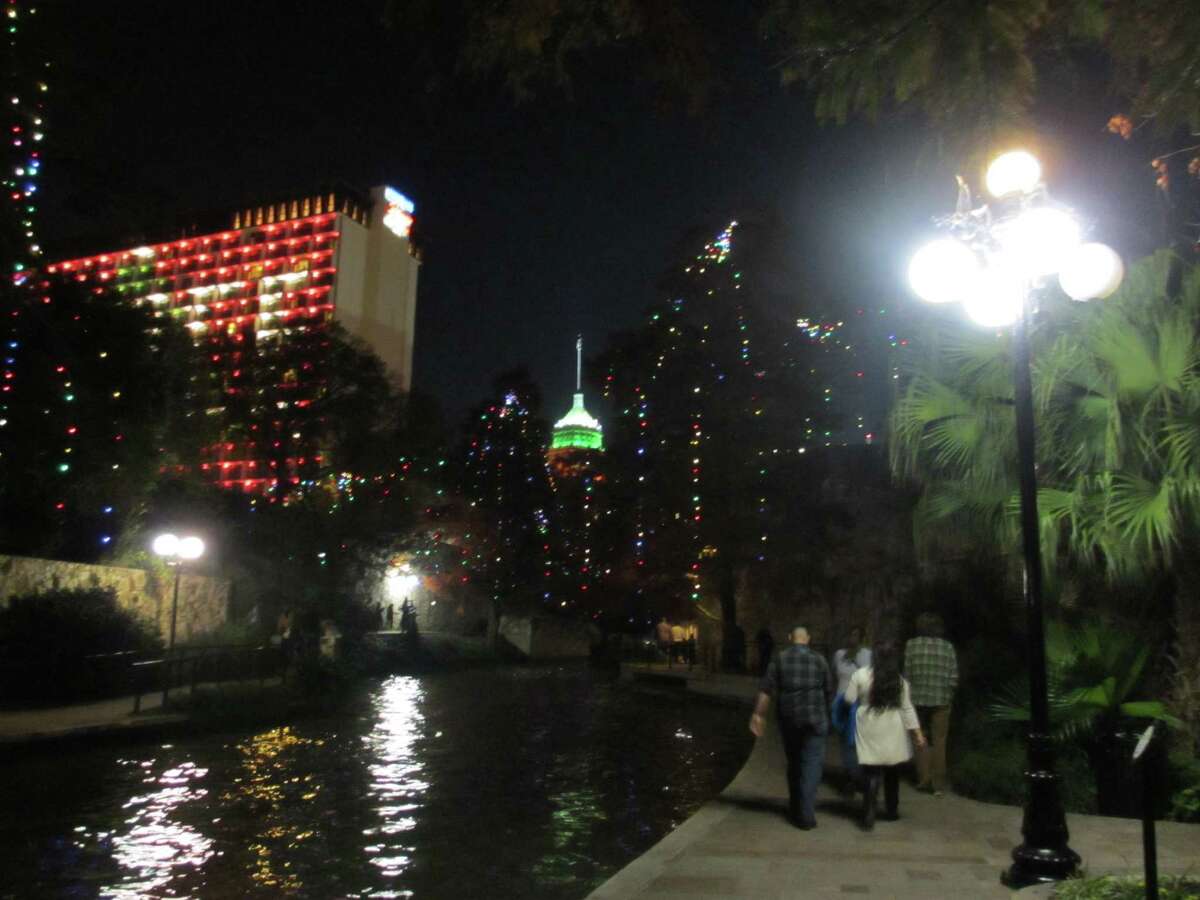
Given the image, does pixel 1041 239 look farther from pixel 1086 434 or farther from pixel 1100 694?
pixel 1100 694

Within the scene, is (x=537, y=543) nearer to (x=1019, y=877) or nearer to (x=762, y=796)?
(x=762, y=796)

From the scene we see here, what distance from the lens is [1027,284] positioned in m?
7.89

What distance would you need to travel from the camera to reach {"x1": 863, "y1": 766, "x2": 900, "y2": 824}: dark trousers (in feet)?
29.8

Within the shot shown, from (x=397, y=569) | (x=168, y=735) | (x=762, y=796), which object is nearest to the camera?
(x=762, y=796)

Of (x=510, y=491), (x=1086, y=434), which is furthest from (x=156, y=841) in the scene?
(x=510, y=491)

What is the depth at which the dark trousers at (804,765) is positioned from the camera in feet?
30.2

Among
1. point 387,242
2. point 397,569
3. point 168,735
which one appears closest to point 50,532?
point 168,735

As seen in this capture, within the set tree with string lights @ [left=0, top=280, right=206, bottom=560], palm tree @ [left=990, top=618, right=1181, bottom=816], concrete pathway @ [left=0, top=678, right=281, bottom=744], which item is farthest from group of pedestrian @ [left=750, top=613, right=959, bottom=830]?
tree with string lights @ [left=0, top=280, right=206, bottom=560]

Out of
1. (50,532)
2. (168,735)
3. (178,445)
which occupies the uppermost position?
(178,445)

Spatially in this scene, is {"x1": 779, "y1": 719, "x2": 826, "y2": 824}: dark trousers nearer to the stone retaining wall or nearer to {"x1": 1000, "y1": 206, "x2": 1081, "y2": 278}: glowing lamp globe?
{"x1": 1000, "y1": 206, "x2": 1081, "y2": 278}: glowing lamp globe

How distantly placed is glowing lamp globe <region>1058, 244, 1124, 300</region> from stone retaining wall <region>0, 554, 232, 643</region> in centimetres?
2049

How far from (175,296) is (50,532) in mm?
84420

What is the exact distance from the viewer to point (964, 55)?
17.9 feet

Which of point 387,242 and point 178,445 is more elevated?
point 387,242
